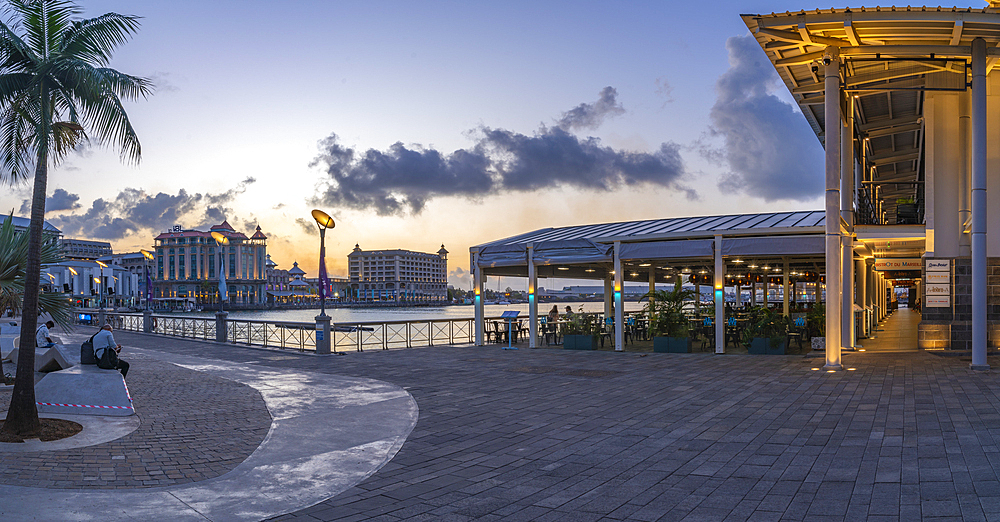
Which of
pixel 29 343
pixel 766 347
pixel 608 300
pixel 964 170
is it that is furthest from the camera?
pixel 608 300

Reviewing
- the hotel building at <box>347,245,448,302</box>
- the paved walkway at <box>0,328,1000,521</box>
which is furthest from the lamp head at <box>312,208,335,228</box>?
the hotel building at <box>347,245,448,302</box>

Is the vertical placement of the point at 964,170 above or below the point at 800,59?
below

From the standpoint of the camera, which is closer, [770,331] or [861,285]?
[770,331]

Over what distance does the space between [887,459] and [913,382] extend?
5553mm

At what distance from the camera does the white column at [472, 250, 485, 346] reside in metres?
20.7

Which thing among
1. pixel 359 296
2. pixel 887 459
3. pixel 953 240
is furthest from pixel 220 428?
pixel 359 296

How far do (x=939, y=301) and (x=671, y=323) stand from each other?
21.2 feet

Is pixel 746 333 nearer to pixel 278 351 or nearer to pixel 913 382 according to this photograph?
pixel 913 382

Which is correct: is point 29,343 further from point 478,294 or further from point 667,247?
point 478,294

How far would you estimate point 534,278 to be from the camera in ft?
64.1

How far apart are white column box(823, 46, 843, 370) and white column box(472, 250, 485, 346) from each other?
1103 cm

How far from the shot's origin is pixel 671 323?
56.4 ft

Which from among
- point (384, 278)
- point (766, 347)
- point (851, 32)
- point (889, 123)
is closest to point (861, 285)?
point (889, 123)

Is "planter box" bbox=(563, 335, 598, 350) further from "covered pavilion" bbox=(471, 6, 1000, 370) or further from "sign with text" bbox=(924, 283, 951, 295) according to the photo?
"sign with text" bbox=(924, 283, 951, 295)
